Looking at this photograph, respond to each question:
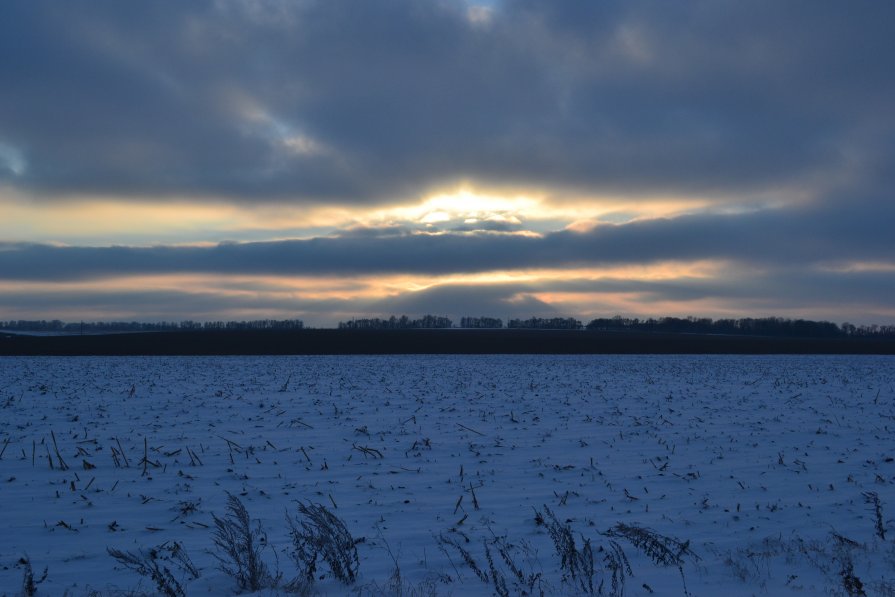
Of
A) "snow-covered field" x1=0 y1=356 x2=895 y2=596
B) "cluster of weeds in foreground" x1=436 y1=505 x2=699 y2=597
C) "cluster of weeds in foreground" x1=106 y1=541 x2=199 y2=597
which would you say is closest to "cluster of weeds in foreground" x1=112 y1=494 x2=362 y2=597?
"cluster of weeds in foreground" x1=106 y1=541 x2=199 y2=597

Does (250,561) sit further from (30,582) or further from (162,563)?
(30,582)

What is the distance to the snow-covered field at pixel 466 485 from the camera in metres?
7.42

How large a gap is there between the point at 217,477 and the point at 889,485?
39.5 ft

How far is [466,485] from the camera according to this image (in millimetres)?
11164

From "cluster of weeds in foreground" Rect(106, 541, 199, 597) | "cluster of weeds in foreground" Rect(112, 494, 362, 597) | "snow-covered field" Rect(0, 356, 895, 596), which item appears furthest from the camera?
"snow-covered field" Rect(0, 356, 895, 596)

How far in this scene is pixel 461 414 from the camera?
18.1 metres

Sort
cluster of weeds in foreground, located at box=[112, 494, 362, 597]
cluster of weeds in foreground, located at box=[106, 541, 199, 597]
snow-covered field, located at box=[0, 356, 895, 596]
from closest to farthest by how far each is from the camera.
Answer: cluster of weeds in foreground, located at box=[106, 541, 199, 597] < cluster of weeds in foreground, located at box=[112, 494, 362, 597] < snow-covered field, located at box=[0, 356, 895, 596]

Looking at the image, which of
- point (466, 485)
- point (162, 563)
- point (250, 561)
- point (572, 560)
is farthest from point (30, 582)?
point (466, 485)

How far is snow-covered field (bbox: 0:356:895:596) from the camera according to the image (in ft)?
24.3

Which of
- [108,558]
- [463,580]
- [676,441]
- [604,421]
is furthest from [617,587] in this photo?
[604,421]

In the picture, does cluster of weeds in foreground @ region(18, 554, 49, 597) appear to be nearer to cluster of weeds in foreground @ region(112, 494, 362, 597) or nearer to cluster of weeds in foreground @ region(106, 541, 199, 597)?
cluster of weeds in foreground @ region(112, 494, 362, 597)

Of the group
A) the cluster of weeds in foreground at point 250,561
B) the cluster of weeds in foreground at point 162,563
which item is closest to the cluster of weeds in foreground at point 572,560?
the cluster of weeds in foreground at point 250,561

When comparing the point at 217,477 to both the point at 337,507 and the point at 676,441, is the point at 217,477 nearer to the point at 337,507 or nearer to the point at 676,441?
the point at 337,507

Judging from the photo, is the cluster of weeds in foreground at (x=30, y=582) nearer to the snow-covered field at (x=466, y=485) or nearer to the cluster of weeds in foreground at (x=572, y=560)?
the snow-covered field at (x=466, y=485)
